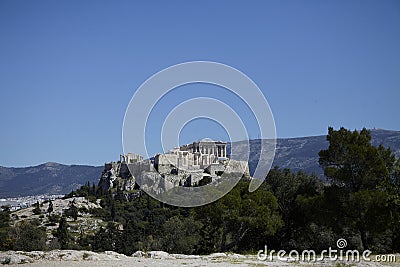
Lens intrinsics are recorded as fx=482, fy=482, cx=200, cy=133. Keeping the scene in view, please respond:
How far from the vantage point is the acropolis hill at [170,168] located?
87375mm

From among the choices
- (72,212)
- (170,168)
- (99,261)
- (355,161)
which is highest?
(170,168)

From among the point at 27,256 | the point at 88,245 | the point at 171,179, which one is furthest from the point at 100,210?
the point at 27,256

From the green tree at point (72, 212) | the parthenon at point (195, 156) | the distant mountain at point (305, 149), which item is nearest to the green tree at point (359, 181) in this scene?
the green tree at point (72, 212)

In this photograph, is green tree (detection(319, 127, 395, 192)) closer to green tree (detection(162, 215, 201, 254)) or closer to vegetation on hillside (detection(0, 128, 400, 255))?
vegetation on hillside (detection(0, 128, 400, 255))

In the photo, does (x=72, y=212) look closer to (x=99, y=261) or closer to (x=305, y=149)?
(x=99, y=261)

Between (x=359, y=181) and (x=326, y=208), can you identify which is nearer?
(x=359, y=181)

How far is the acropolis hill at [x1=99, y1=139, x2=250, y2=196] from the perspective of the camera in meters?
87.4

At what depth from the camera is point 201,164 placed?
302ft

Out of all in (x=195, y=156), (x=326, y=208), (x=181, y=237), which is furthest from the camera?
(x=195, y=156)

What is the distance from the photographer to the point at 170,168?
98250 mm

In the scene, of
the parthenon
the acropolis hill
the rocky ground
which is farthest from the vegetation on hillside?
the parthenon

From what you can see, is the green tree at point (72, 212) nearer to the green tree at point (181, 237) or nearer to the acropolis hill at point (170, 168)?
the acropolis hill at point (170, 168)

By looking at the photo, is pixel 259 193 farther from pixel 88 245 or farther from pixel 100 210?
pixel 100 210

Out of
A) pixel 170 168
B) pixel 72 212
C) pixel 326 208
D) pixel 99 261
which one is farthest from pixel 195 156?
pixel 99 261
